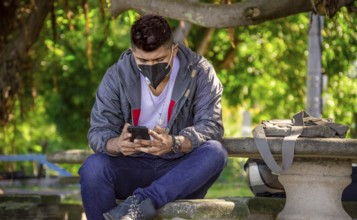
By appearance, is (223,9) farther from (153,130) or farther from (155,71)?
(153,130)

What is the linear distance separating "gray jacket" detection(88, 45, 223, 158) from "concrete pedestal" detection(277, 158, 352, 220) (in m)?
0.76

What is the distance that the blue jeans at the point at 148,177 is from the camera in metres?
5.83

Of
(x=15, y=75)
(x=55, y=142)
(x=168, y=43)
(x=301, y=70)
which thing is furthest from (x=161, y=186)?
(x=55, y=142)

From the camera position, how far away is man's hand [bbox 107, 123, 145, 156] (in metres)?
5.86

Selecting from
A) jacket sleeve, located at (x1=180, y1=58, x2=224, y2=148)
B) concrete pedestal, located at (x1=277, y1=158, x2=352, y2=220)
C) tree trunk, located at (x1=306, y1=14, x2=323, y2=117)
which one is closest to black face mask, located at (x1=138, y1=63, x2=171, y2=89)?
jacket sleeve, located at (x1=180, y1=58, x2=224, y2=148)

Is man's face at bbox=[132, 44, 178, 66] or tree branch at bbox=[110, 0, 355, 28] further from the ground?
tree branch at bbox=[110, 0, 355, 28]

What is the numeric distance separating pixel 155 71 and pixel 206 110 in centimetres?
35

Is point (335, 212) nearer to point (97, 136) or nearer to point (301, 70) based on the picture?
point (97, 136)

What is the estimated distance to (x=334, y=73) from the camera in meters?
19.3

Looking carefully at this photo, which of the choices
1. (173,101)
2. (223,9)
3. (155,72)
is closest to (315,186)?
(173,101)

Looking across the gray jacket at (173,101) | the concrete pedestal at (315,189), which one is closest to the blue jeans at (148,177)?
the gray jacket at (173,101)

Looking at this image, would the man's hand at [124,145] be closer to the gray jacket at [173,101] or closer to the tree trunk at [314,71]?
the gray jacket at [173,101]

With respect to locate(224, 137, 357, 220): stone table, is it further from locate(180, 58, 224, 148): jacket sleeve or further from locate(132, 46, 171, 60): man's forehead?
locate(132, 46, 171, 60): man's forehead

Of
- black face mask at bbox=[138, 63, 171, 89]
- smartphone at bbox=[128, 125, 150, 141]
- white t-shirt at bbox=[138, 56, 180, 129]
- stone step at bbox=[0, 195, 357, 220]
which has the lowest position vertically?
stone step at bbox=[0, 195, 357, 220]
